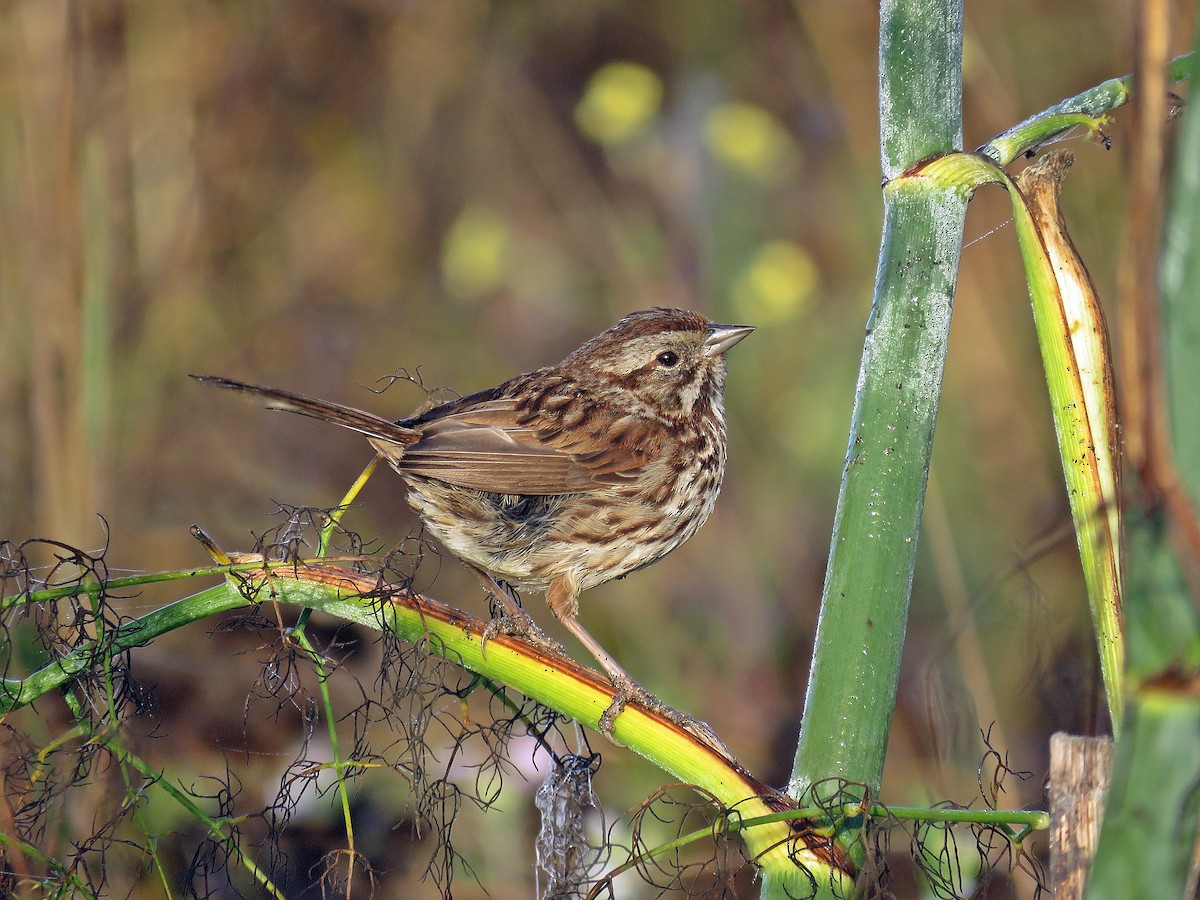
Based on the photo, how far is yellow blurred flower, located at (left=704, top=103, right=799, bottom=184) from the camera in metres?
4.35

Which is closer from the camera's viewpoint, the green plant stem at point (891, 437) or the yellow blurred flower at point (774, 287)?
the green plant stem at point (891, 437)

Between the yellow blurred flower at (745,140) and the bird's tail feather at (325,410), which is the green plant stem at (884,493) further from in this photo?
the yellow blurred flower at (745,140)

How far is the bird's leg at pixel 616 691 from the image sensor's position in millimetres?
1537

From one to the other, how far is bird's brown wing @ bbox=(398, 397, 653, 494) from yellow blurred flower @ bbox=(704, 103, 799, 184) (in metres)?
1.72

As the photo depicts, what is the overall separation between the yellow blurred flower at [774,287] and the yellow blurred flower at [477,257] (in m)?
0.86

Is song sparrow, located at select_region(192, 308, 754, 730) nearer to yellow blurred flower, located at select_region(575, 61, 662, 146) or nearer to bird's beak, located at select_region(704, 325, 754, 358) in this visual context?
bird's beak, located at select_region(704, 325, 754, 358)

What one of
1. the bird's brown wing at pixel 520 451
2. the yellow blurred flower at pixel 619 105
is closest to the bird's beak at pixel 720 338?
the bird's brown wing at pixel 520 451

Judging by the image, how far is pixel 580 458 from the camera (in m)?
2.89

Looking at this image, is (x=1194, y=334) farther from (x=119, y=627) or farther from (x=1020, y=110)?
(x=1020, y=110)

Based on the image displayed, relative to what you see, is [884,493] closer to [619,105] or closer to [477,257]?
[619,105]

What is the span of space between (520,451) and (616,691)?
4.26ft

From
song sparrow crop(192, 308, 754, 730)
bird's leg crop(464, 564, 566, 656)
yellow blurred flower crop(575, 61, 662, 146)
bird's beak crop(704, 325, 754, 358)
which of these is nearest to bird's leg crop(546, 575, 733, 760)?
song sparrow crop(192, 308, 754, 730)

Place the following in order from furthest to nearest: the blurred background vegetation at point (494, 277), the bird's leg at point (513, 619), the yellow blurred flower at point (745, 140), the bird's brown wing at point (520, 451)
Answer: the yellow blurred flower at point (745, 140) → the blurred background vegetation at point (494, 277) → the bird's brown wing at point (520, 451) → the bird's leg at point (513, 619)

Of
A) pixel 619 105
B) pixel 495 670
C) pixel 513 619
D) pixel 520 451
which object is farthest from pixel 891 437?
pixel 619 105
